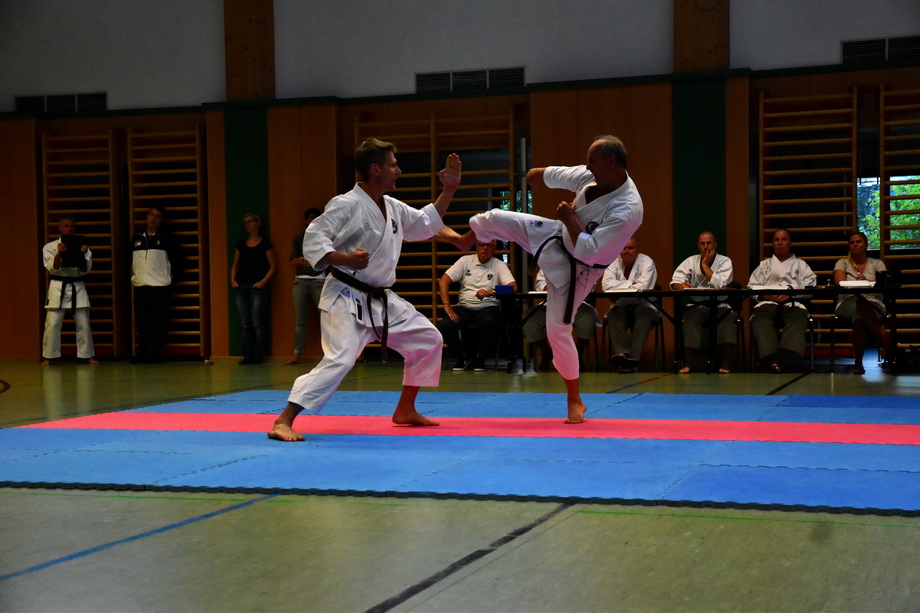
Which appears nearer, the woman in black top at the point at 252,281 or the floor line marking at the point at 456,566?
the floor line marking at the point at 456,566

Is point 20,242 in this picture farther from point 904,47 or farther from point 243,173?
point 904,47

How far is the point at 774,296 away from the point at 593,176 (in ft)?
13.1

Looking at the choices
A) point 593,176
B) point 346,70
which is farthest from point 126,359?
point 593,176

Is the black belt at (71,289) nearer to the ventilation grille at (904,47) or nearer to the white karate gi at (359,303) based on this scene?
the white karate gi at (359,303)

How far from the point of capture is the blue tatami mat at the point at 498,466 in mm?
2748

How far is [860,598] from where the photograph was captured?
70.1 inches

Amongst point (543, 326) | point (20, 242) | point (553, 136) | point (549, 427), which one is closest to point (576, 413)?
point (549, 427)

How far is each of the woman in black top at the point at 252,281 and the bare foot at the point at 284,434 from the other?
604 centimetres

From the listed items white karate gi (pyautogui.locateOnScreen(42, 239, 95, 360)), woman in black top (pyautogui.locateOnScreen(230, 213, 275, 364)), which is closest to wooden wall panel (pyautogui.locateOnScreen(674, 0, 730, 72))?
woman in black top (pyautogui.locateOnScreen(230, 213, 275, 364))

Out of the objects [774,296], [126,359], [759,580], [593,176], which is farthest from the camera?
[126,359]

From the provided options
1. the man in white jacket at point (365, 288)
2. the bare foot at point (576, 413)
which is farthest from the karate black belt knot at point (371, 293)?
the bare foot at point (576, 413)

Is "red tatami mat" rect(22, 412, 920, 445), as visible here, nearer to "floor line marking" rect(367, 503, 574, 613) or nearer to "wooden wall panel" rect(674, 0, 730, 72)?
"floor line marking" rect(367, 503, 574, 613)

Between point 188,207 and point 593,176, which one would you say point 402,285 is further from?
point 593,176

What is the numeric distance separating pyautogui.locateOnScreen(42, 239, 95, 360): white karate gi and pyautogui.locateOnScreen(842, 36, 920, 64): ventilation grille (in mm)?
8097
